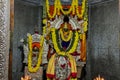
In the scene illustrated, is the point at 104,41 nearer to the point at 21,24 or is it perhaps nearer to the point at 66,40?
the point at 66,40

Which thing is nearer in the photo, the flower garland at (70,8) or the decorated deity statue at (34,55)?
the decorated deity statue at (34,55)

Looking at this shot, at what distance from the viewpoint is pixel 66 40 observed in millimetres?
7875

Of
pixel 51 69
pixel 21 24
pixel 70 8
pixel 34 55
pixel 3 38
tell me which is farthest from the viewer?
pixel 70 8

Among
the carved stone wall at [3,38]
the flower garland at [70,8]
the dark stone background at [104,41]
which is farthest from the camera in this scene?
the flower garland at [70,8]

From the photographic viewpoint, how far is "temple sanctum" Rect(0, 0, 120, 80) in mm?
7004

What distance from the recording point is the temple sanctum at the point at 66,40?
7.00 m

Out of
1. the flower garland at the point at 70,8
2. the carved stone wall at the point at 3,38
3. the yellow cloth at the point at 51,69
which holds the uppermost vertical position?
the flower garland at the point at 70,8

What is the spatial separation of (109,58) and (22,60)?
116 inches

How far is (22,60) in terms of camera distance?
777 centimetres

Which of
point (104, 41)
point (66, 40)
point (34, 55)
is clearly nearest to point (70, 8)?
point (66, 40)

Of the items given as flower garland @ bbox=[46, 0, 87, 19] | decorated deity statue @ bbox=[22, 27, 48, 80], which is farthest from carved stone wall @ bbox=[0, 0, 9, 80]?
flower garland @ bbox=[46, 0, 87, 19]

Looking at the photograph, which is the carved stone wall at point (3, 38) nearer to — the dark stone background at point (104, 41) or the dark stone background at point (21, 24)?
the dark stone background at point (21, 24)

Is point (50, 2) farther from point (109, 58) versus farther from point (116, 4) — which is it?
point (109, 58)

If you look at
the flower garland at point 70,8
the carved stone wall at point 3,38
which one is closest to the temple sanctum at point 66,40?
the flower garland at point 70,8
